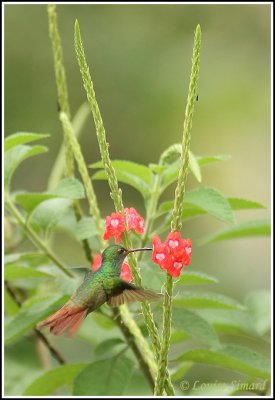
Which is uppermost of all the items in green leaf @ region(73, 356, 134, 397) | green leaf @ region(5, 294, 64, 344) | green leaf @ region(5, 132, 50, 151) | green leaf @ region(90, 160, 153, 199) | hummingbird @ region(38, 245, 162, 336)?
green leaf @ region(5, 132, 50, 151)

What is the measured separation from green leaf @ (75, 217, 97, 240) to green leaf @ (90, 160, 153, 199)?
0.08 meters

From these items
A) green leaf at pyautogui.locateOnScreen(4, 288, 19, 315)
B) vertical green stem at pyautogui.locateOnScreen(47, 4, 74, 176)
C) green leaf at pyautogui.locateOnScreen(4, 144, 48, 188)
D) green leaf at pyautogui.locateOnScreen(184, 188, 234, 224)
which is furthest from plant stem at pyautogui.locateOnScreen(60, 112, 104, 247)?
green leaf at pyautogui.locateOnScreen(4, 288, 19, 315)

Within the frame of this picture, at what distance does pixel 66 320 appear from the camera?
852mm

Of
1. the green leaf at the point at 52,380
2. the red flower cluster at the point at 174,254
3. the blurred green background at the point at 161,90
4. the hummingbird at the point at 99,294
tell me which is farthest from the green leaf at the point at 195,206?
the blurred green background at the point at 161,90

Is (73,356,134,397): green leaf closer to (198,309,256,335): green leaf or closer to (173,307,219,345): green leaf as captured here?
(173,307,219,345): green leaf

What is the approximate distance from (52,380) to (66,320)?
67cm

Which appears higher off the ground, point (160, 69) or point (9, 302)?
point (160, 69)

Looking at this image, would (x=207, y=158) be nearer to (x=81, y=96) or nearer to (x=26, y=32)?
(x=81, y=96)

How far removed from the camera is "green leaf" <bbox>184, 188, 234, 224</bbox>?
1.26 m

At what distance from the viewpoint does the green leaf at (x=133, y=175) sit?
141 cm

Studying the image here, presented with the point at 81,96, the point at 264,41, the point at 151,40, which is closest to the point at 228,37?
the point at 264,41

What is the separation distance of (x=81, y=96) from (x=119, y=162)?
2642mm

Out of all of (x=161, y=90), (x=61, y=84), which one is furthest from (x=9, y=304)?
(x=161, y=90)

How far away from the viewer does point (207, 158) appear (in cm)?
140
